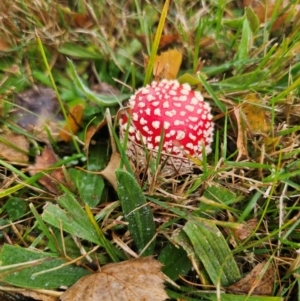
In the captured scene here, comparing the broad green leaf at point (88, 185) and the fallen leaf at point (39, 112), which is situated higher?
the fallen leaf at point (39, 112)

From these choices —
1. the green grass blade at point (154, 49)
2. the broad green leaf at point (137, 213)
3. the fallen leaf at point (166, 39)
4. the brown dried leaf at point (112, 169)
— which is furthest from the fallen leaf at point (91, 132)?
the fallen leaf at point (166, 39)

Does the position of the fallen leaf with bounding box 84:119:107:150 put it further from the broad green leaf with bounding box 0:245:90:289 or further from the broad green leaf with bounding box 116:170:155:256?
the broad green leaf with bounding box 0:245:90:289

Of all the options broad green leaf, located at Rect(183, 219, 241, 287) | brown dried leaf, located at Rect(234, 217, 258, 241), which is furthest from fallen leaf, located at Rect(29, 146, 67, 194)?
brown dried leaf, located at Rect(234, 217, 258, 241)

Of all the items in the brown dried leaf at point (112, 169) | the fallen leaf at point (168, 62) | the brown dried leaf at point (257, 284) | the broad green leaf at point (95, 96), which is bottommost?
the brown dried leaf at point (257, 284)

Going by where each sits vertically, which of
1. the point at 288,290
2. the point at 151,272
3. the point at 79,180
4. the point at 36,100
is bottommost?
the point at 288,290

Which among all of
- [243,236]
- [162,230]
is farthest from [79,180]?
[243,236]

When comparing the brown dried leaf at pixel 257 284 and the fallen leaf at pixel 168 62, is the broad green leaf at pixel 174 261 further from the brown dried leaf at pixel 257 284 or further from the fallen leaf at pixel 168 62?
the fallen leaf at pixel 168 62

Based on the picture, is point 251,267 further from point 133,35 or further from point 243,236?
point 133,35

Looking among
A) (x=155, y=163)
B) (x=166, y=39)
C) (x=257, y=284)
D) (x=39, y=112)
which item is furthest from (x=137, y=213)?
(x=166, y=39)
